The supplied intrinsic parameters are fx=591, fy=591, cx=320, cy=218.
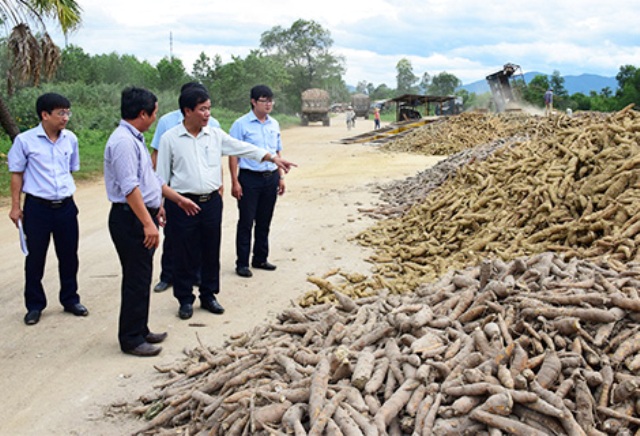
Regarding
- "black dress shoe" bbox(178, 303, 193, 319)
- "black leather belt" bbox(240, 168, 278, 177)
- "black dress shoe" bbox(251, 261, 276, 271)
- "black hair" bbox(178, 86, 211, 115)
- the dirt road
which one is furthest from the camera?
"black dress shoe" bbox(251, 261, 276, 271)

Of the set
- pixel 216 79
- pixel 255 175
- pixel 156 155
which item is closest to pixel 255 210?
pixel 255 175

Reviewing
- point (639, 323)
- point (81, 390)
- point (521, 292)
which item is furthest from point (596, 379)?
point (81, 390)

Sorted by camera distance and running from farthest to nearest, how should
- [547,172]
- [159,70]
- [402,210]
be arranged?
[159,70] → [402,210] → [547,172]

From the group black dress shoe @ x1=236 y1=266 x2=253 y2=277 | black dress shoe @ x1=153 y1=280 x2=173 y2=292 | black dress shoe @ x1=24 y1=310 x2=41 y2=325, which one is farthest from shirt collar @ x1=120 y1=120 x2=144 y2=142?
black dress shoe @ x1=236 y1=266 x2=253 y2=277

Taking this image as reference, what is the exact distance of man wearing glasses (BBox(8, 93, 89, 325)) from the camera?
182 inches

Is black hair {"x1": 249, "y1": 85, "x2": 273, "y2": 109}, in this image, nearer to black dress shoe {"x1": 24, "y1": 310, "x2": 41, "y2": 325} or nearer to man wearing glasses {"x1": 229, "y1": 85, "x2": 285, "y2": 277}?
man wearing glasses {"x1": 229, "y1": 85, "x2": 285, "y2": 277}

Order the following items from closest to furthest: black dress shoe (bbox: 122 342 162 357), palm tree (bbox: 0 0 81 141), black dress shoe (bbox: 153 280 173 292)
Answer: black dress shoe (bbox: 122 342 162 357) → black dress shoe (bbox: 153 280 173 292) → palm tree (bbox: 0 0 81 141)

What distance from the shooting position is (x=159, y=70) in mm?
44844

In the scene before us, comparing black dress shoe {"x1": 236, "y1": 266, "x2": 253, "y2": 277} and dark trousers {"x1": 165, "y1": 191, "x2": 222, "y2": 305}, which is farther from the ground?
dark trousers {"x1": 165, "y1": 191, "x2": 222, "y2": 305}

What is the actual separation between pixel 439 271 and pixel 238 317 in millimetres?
2125

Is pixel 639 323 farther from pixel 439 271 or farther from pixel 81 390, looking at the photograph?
pixel 81 390

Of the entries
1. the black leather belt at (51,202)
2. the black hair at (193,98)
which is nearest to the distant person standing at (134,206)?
the black hair at (193,98)

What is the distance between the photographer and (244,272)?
609cm

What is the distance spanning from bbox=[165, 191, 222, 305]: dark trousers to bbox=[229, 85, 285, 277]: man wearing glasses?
41.0 inches
